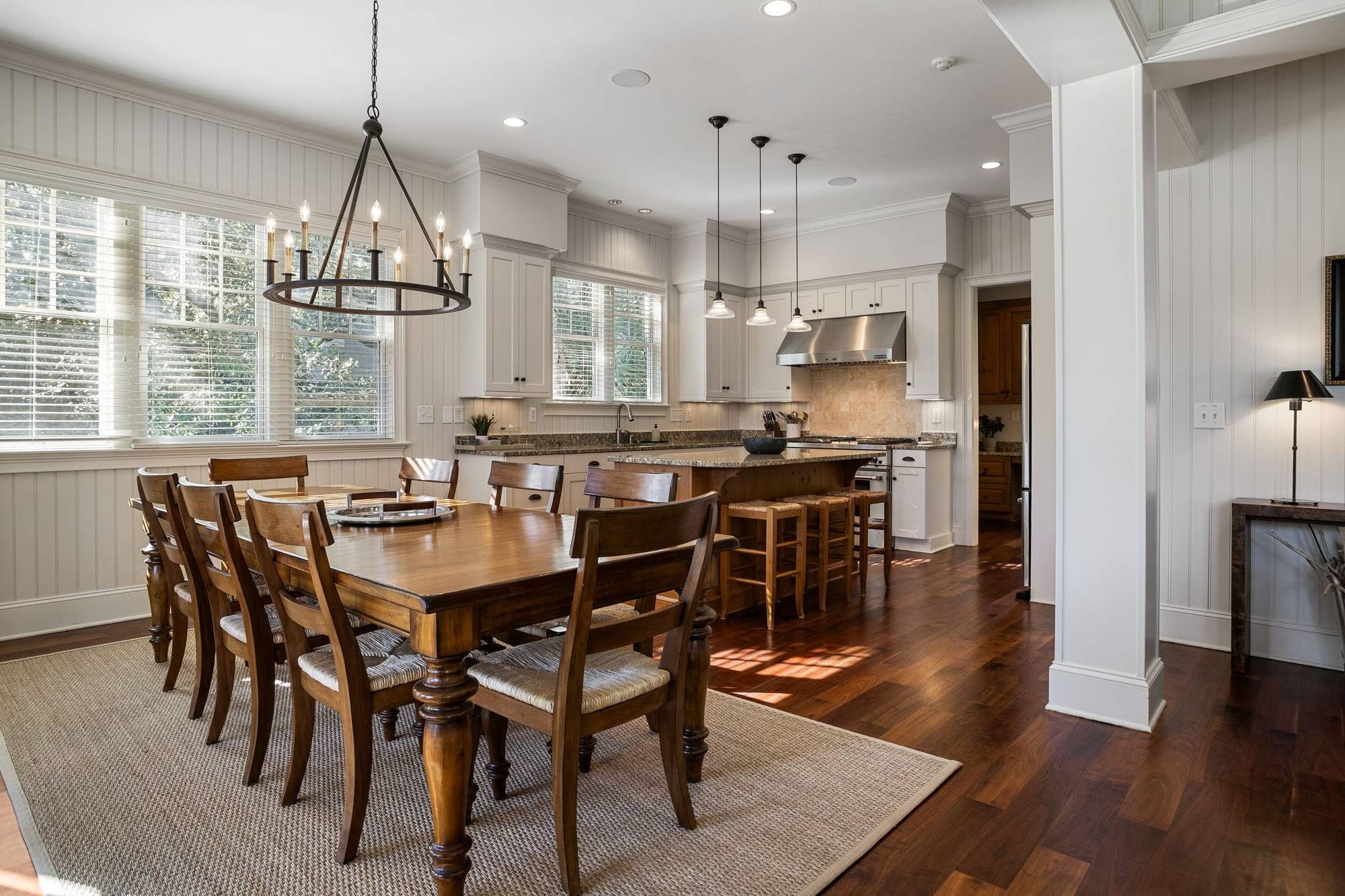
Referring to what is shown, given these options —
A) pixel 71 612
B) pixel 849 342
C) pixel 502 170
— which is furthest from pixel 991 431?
pixel 71 612

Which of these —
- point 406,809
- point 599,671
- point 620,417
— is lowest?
point 406,809

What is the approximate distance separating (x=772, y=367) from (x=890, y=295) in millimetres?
1334

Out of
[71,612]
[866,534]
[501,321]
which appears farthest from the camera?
[501,321]

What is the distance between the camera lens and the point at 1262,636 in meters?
3.39

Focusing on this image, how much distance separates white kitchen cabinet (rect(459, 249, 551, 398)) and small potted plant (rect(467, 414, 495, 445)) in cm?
20

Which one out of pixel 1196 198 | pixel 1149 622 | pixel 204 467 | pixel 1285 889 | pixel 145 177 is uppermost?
pixel 145 177

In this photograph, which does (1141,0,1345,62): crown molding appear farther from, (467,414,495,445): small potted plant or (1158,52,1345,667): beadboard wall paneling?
(467,414,495,445): small potted plant

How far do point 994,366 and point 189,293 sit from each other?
7.13 metres

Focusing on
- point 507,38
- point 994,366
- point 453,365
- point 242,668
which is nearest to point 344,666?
point 242,668

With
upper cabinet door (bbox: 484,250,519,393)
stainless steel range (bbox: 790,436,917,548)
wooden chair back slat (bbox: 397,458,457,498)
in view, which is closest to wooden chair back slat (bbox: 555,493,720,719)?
wooden chair back slat (bbox: 397,458,457,498)

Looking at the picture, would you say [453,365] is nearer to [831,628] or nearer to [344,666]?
[831,628]

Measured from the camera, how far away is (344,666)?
1777mm

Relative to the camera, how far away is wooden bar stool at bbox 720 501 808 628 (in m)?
3.99

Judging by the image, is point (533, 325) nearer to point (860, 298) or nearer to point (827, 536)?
point (827, 536)
